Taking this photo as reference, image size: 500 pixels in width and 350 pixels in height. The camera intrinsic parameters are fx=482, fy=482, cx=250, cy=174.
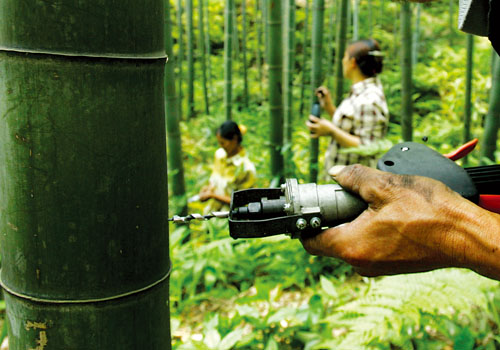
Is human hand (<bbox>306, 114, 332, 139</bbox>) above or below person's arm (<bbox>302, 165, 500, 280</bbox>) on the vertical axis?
below

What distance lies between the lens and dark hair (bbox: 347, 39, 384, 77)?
10.9 ft

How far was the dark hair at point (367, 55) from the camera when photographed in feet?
10.9

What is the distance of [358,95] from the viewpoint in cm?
337

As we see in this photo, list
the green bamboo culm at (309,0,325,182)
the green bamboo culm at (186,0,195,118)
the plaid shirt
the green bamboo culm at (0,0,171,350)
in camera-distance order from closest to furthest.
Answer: the green bamboo culm at (0,0,171,350) < the plaid shirt < the green bamboo culm at (309,0,325,182) < the green bamboo culm at (186,0,195,118)

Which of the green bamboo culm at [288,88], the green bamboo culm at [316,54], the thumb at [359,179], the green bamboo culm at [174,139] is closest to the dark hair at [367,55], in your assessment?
the green bamboo culm at [316,54]

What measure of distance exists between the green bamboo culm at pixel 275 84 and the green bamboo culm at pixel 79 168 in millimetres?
3224

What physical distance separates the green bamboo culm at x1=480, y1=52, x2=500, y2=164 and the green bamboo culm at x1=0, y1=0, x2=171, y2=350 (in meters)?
3.40

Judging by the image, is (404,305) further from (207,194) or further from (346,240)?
(207,194)

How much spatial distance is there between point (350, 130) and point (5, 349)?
2.67 meters

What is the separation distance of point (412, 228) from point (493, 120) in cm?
350

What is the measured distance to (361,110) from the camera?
331cm

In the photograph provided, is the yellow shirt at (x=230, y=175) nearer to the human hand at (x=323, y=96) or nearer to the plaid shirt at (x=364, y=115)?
the human hand at (x=323, y=96)

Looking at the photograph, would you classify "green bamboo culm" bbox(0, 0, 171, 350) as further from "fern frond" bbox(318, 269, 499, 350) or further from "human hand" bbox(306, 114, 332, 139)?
"human hand" bbox(306, 114, 332, 139)

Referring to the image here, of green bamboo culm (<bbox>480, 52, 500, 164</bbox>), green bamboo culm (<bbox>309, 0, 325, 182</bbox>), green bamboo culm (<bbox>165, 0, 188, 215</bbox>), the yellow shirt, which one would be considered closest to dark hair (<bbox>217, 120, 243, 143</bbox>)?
the yellow shirt
